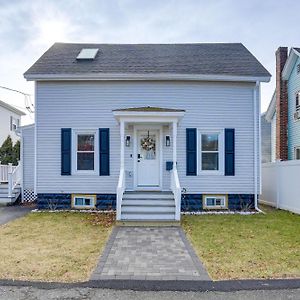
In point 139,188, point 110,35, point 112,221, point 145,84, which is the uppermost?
point 110,35

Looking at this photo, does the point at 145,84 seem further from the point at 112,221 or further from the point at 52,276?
the point at 52,276

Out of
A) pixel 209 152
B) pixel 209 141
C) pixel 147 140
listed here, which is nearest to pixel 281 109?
pixel 209 141

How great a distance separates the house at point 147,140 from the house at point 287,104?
552cm

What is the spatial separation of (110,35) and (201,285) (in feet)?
51.5

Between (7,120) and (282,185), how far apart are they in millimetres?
21774

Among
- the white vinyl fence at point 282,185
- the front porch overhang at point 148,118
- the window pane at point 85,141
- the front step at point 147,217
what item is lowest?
the front step at point 147,217

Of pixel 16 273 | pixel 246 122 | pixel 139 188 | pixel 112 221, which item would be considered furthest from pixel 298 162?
pixel 16 273

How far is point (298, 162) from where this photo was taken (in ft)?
36.1

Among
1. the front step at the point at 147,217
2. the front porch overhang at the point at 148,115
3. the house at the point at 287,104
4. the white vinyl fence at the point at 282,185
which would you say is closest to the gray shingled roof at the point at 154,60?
the front porch overhang at the point at 148,115

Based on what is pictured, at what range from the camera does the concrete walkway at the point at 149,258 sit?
510 cm

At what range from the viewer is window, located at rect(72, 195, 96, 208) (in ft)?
38.9

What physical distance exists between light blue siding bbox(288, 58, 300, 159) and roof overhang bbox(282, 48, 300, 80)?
7.9 inches

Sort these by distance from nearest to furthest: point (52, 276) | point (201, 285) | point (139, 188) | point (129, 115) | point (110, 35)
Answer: point (201, 285) → point (52, 276) → point (129, 115) → point (139, 188) → point (110, 35)

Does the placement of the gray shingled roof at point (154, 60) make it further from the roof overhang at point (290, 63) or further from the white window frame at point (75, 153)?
the roof overhang at point (290, 63)
